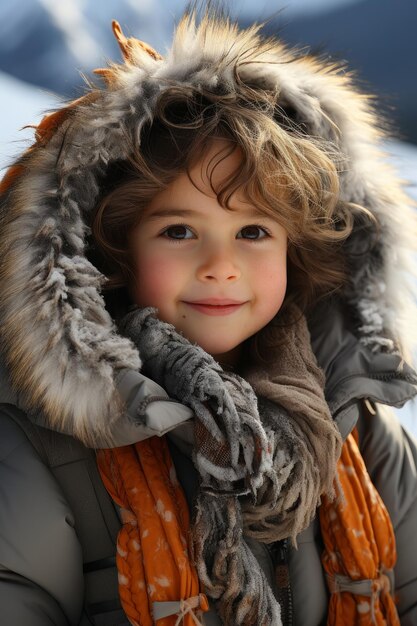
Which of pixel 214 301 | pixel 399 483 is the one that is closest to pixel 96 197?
pixel 214 301

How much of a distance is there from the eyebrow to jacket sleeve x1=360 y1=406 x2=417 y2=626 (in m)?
0.43

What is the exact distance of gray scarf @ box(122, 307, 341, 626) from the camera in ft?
3.24

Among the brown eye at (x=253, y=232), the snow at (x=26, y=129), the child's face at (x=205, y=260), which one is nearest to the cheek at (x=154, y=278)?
the child's face at (x=205, y=260)

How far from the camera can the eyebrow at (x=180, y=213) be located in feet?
3.66

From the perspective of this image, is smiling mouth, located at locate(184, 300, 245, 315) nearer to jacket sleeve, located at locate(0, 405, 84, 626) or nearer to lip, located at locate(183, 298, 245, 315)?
lip, located at locate(183, 298, 245, 315)

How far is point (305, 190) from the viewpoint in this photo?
119cm

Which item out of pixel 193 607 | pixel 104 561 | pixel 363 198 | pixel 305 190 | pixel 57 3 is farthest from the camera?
pixel 57 3

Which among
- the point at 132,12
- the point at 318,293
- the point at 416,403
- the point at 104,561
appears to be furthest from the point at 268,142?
Answer: the point at 132,12

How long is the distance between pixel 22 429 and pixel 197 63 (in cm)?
61

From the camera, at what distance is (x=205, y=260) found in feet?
3.65

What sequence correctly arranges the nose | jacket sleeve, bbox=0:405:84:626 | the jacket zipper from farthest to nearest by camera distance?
the jacket zipper
the nose
jacket sleeve, bbox=0:405:84:626

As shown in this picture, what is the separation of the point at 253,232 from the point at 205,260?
11 cm

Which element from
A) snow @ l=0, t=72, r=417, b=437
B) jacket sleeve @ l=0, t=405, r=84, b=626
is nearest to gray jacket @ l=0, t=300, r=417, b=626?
jacket sleeve @ l=0, t=405, r=84, b=626

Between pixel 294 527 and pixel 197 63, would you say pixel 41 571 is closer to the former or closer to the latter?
pixel 294 527
